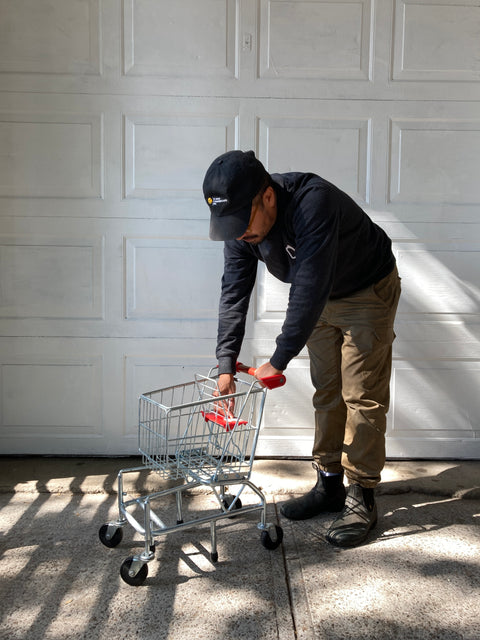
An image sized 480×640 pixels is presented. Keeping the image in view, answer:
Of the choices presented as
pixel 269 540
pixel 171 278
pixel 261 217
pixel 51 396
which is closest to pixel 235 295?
pixel 261 217

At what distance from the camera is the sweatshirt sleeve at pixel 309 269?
96.0 inches

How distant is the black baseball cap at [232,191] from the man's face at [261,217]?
2.8 inches

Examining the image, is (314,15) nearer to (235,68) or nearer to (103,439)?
(235,68)

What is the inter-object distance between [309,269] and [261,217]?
1.07 ft

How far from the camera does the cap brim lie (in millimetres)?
2432

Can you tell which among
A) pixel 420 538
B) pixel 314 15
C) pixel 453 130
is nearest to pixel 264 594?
pixel 420 538

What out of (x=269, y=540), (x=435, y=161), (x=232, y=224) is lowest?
(x=269, y=540)

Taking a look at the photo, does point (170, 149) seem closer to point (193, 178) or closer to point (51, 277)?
point (193, 178)

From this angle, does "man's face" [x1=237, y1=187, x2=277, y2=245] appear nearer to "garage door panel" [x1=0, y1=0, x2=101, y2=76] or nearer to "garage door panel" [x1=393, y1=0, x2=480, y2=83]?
"garage door panel" [x1=393, y1=0, x2=480, y2=83]

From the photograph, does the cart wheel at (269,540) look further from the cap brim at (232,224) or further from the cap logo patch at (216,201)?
the cap logo patch at (216,201)

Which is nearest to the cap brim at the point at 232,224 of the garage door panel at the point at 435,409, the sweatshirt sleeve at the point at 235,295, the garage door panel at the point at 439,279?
the sweatshirt sleeve at the point at 235,295

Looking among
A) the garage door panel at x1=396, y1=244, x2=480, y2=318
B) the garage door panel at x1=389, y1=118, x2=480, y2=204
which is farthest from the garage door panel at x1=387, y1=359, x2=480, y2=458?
the garage door panel at x1=389, y1=118, x2=480, y2=204

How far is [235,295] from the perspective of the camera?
9.60 feet

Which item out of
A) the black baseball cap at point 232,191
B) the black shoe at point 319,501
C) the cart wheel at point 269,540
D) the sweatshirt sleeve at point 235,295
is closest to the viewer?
the black baseball cap at point 232,191
